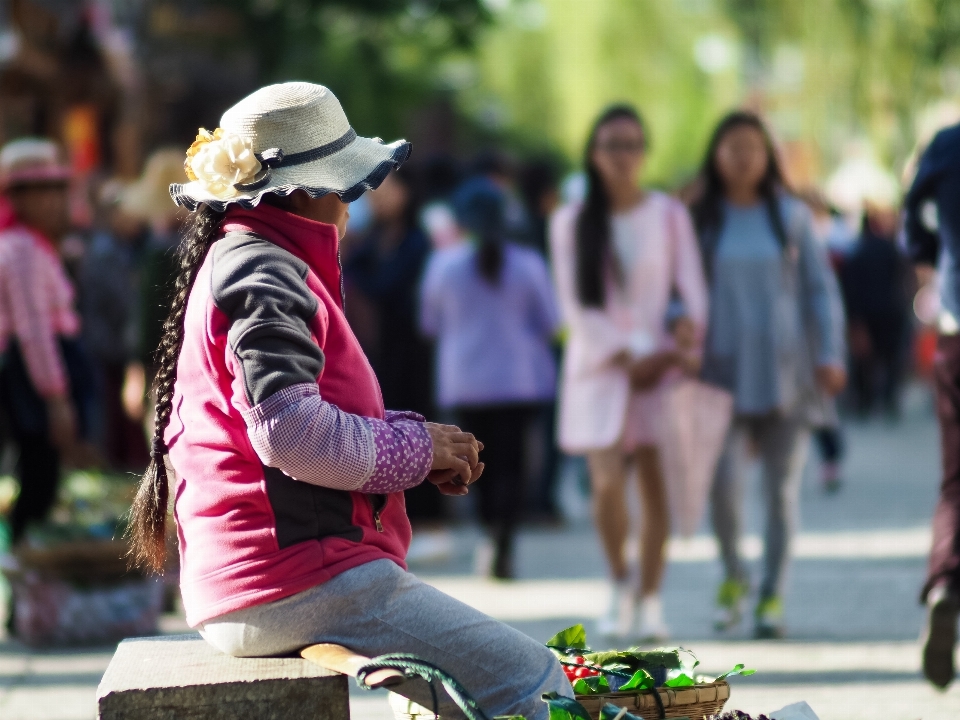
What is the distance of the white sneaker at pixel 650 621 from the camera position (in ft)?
23.2

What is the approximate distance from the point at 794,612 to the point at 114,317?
6877 mm

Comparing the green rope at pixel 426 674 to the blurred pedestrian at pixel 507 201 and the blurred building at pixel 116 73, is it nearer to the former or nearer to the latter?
the blurred pedestrian at pixel 507 201

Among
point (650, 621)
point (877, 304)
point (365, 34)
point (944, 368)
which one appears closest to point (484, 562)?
point (650, 621)

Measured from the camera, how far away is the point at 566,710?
321 centimetres

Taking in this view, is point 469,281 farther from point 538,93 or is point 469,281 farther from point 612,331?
point 538,93

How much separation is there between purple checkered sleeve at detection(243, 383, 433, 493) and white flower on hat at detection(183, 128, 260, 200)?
0.52 m

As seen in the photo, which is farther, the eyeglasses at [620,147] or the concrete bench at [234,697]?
the eyeglasses at [620,147]

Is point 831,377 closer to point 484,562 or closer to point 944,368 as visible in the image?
point 944,368

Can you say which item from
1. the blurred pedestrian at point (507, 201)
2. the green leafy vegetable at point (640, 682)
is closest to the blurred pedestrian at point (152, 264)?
the blurred pedestrian at point (507, 201)

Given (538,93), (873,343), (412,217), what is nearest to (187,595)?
(412,217)

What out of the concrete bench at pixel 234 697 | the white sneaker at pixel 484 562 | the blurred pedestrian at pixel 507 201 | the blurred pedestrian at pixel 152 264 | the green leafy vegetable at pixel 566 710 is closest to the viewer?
the green leafy vegetable at pixel 566 710

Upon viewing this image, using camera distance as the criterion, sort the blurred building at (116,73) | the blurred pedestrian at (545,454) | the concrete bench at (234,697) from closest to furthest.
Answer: the concrete bench at (234,697) → the blurred pedestrian at (545,454) → the blurred building at (116,73)

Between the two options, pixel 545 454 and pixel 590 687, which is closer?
pixel 590 687

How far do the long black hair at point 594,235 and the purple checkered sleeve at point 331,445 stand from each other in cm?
385
